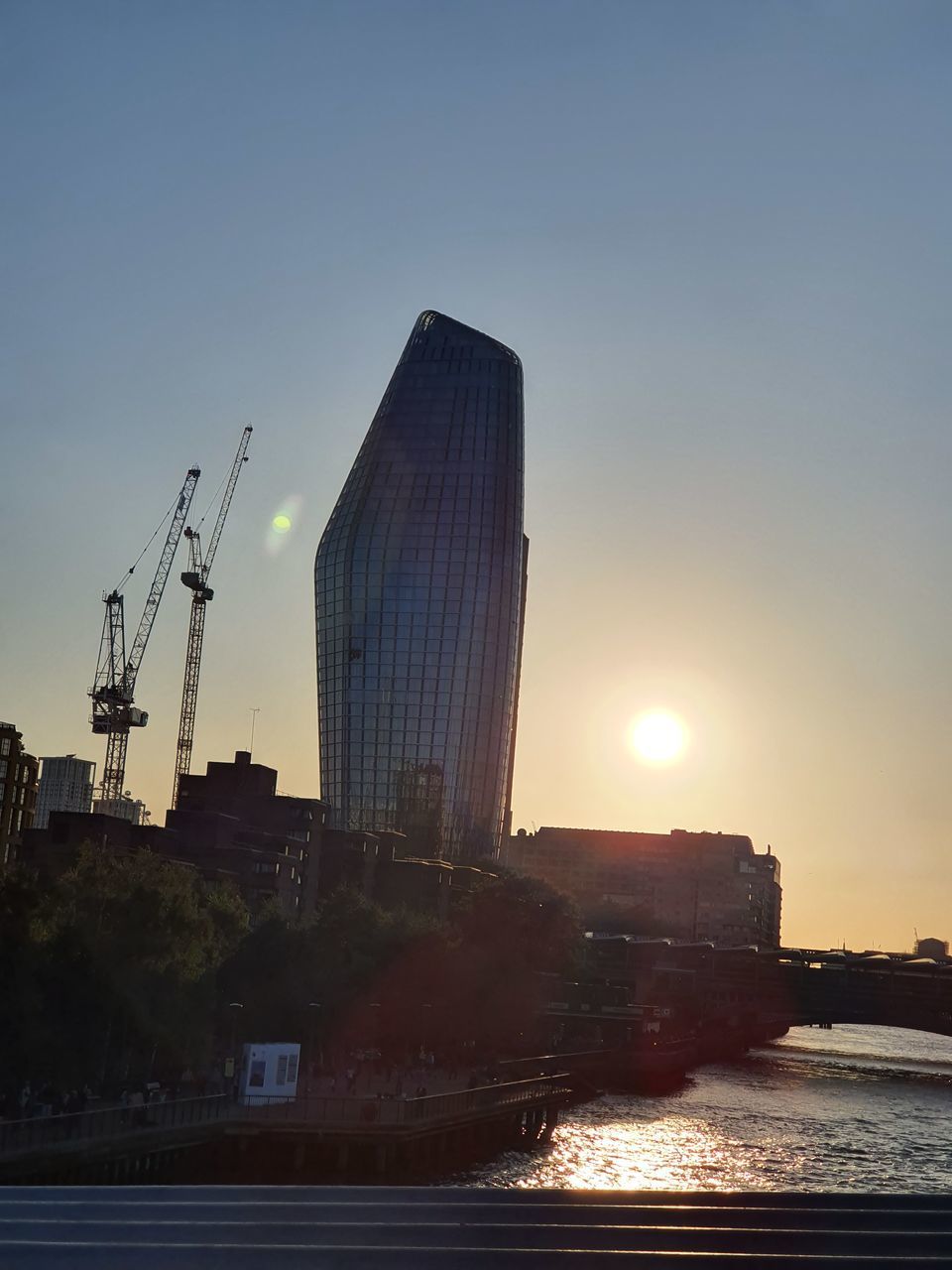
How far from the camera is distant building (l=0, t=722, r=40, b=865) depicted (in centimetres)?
14762

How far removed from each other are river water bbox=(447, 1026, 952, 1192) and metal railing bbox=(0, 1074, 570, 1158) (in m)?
3.71

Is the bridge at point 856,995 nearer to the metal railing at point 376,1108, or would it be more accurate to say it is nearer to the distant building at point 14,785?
the distant building at point 14,785

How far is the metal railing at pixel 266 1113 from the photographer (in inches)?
2219

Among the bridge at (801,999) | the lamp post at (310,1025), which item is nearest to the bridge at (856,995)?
the bridge at (801,999)

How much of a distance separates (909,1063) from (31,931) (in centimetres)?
15512

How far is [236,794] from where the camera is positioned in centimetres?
15475

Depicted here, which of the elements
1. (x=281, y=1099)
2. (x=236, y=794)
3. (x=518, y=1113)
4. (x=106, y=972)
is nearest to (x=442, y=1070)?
(x=518, y=1113)

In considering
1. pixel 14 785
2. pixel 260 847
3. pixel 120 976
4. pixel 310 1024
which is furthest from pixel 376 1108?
pixel 14 785

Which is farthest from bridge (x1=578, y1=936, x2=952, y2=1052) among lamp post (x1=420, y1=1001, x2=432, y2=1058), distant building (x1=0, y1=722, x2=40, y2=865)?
distant building (x1=0, y1=722, x2=40, y2=865)

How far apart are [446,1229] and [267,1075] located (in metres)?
52.5

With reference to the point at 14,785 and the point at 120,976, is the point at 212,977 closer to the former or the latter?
the point at 120,976

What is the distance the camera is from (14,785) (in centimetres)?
15050

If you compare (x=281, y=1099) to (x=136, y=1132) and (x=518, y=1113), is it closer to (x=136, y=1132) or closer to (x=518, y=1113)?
(x=136, y=1132)

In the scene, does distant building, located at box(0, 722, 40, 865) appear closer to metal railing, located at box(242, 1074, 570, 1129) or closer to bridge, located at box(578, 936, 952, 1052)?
bridge, located at box(578, 936, 952, 1052)
